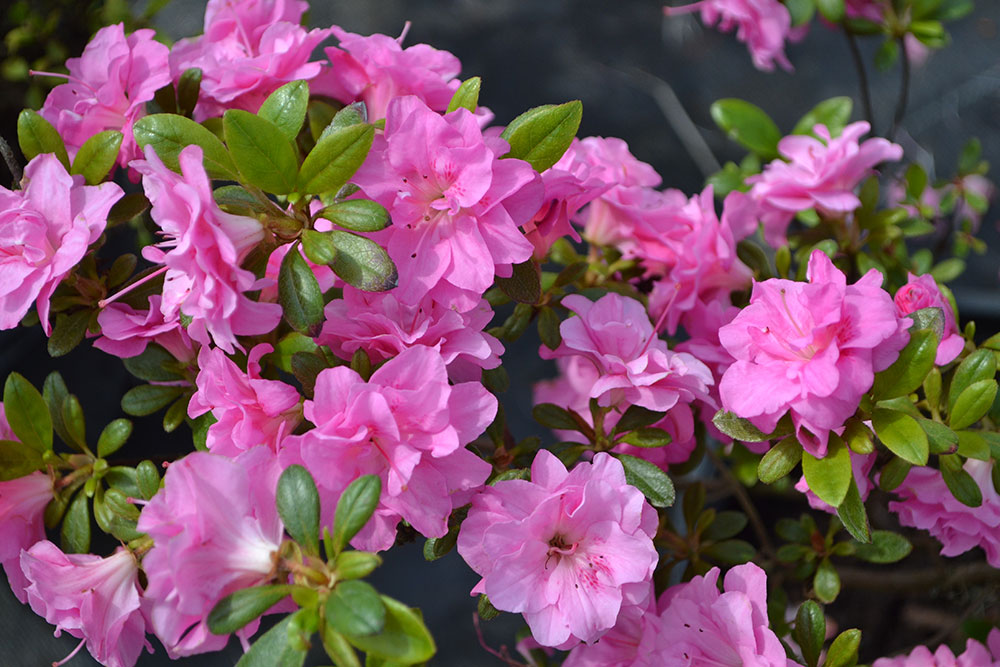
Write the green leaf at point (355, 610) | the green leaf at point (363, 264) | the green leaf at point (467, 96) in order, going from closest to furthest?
the green leaf at point (355, 610)
the green leaf at point (363, 264)
the green leaf at point (467, 96)

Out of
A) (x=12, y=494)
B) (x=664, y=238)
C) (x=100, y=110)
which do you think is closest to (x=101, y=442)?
(x=12, y=494)

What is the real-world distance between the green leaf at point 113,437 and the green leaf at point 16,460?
0.06 metres

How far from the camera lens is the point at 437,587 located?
185cm

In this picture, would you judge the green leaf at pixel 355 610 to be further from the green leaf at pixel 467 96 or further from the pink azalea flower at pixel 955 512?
the pink azalea flower at pixel 955 512

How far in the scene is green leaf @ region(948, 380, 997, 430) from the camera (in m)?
0.82

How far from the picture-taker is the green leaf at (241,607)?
63 cm

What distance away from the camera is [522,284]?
33.4 inches

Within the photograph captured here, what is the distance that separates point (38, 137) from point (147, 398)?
11.4 inches

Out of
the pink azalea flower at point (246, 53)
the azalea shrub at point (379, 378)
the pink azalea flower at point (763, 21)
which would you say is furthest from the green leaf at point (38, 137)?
the pink azalea flower at point (763, 21)

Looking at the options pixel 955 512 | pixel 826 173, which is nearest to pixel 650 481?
pixel 955 512

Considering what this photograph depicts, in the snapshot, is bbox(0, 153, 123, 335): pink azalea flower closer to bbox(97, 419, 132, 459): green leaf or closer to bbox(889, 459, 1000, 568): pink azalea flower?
bbox(97, 419, 132, 459): green leaf

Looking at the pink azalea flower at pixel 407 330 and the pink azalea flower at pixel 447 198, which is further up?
the pink azalea flower at pixel 447 198

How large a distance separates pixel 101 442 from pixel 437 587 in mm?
1070

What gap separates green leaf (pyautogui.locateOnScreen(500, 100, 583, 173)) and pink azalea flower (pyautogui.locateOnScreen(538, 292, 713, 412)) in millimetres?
178
